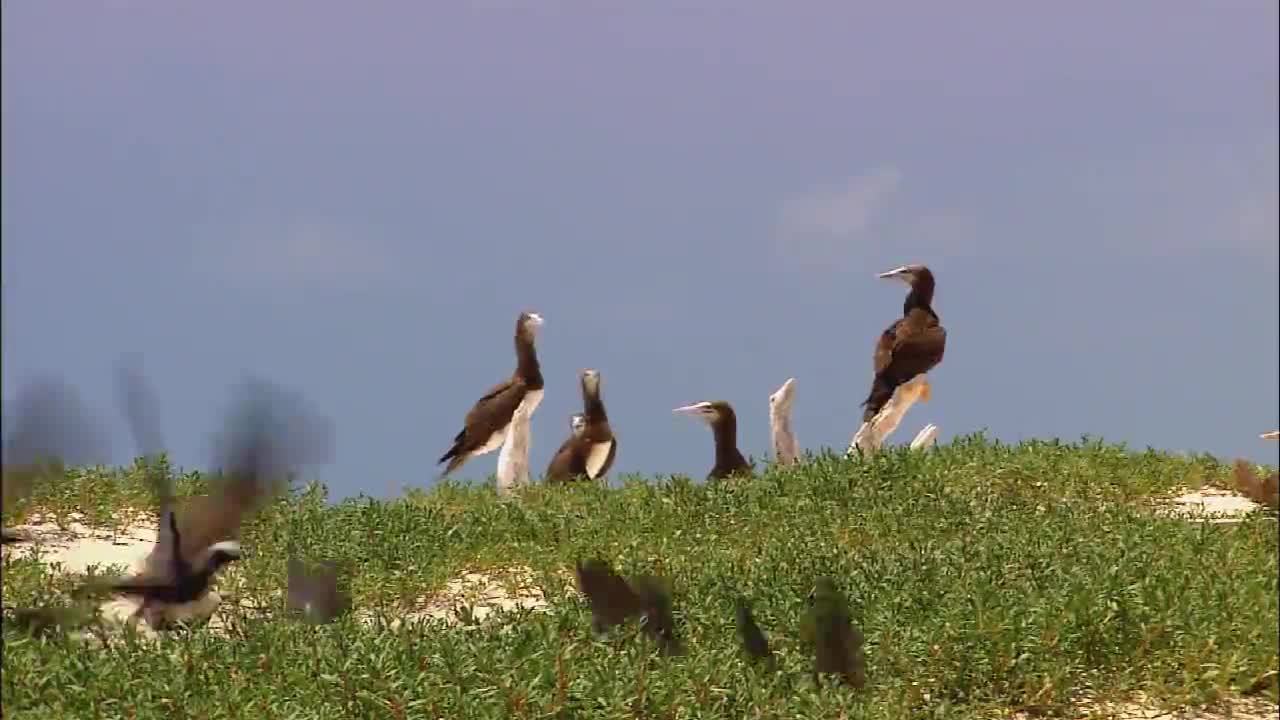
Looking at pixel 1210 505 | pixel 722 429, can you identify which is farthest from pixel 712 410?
pixel 1210 505

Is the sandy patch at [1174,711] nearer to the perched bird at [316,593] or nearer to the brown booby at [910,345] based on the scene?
the perched bird at [316,593]

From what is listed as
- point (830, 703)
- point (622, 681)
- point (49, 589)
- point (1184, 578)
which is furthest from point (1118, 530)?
point (49, 589)

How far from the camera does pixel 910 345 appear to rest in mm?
14164

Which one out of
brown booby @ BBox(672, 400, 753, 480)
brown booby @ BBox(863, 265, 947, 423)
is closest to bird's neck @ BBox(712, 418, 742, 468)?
brown booby @ BBox(672, 400, 753, 480)

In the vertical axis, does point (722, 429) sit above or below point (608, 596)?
below

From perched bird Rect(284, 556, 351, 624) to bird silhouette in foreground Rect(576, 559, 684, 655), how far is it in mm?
1781

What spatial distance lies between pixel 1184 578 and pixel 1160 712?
1.26 m

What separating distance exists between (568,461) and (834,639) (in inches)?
321

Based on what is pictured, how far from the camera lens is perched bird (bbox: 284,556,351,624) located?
8547 mm

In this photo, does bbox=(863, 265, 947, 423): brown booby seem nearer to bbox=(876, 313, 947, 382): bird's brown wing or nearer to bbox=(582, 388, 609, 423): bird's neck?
bbox=(876, 313, 947, 382): bird's brown wing

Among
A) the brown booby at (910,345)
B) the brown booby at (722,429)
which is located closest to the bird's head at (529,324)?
the brown booby at (722,429)

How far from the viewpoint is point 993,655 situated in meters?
6.35

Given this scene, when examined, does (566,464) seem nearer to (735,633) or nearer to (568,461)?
(568,461)

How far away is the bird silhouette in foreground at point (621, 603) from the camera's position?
7102mm
